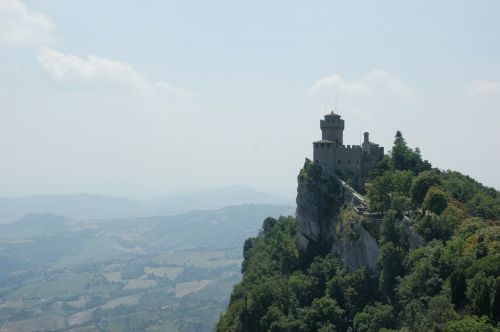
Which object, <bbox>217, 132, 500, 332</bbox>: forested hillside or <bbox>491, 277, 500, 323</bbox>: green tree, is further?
<bbox>217, 132, 500, 332</bbox>: forested hillside

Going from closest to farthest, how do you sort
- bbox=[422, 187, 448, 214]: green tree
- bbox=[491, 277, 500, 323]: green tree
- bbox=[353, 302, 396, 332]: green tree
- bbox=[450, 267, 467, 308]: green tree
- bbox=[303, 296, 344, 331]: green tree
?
1. bbox=[491, 277, 500, 323]: green tree
2. bbox=[450, 267, 467, 308]: green tree
3. bbox=[353, 302, 396, 332]: green tree
4. bbox=[422, 187, 448, 214]: green tree
5. bbox=[303, 296, 344, 331]: green tree

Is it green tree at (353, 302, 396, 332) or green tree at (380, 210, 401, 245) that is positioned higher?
green tree at (380, 210, 401, 245)

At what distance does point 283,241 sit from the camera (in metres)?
84.7

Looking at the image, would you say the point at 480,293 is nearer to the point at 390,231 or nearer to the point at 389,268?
the point at 389,268

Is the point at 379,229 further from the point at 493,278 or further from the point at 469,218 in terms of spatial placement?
the point at 493,278

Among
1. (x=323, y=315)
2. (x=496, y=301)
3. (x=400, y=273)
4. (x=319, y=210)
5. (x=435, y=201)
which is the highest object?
(x=435, y=201)

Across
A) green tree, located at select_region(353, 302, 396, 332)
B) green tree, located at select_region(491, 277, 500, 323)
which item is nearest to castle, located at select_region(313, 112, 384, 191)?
green tree, located at select_region(353, 302, 396, 332)

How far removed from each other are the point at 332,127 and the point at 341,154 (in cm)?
448

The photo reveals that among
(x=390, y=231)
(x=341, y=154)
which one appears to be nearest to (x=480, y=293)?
(x=390, y=231)

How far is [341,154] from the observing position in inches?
3209

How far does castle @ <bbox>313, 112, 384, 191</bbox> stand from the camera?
81000 millimetres

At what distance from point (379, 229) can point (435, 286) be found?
16.8 m

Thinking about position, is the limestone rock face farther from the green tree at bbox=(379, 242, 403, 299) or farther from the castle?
the green tree at bbox=(379, 242, 403, 299)

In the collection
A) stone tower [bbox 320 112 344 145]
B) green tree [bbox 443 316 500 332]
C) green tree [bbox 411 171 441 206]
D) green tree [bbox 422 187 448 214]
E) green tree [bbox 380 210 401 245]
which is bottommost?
green tree [bbox 443 316 500 332]
